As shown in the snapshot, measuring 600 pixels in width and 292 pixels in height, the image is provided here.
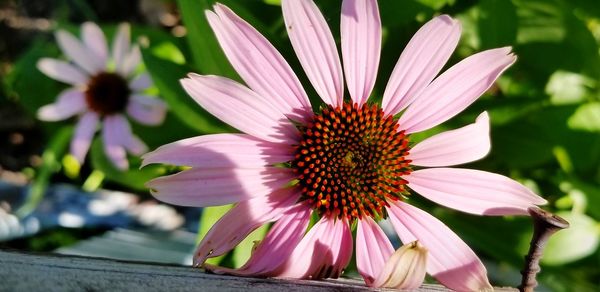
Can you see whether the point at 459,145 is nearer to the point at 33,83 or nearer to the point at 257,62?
the point at 257,62

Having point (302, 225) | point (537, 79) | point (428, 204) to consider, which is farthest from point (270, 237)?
point (537, 79)

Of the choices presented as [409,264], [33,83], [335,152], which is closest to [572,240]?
[335,152]

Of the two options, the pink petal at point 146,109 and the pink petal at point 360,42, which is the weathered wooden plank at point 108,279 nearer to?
the pink petal at point 360,42

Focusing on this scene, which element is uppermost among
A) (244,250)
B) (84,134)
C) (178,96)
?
(178,96)

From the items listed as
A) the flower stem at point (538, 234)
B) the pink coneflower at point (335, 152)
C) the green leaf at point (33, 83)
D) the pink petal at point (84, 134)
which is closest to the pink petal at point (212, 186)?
the pink coneflower at point (335, 152)

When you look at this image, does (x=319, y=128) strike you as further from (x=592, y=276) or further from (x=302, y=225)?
(x=592, y=276)
